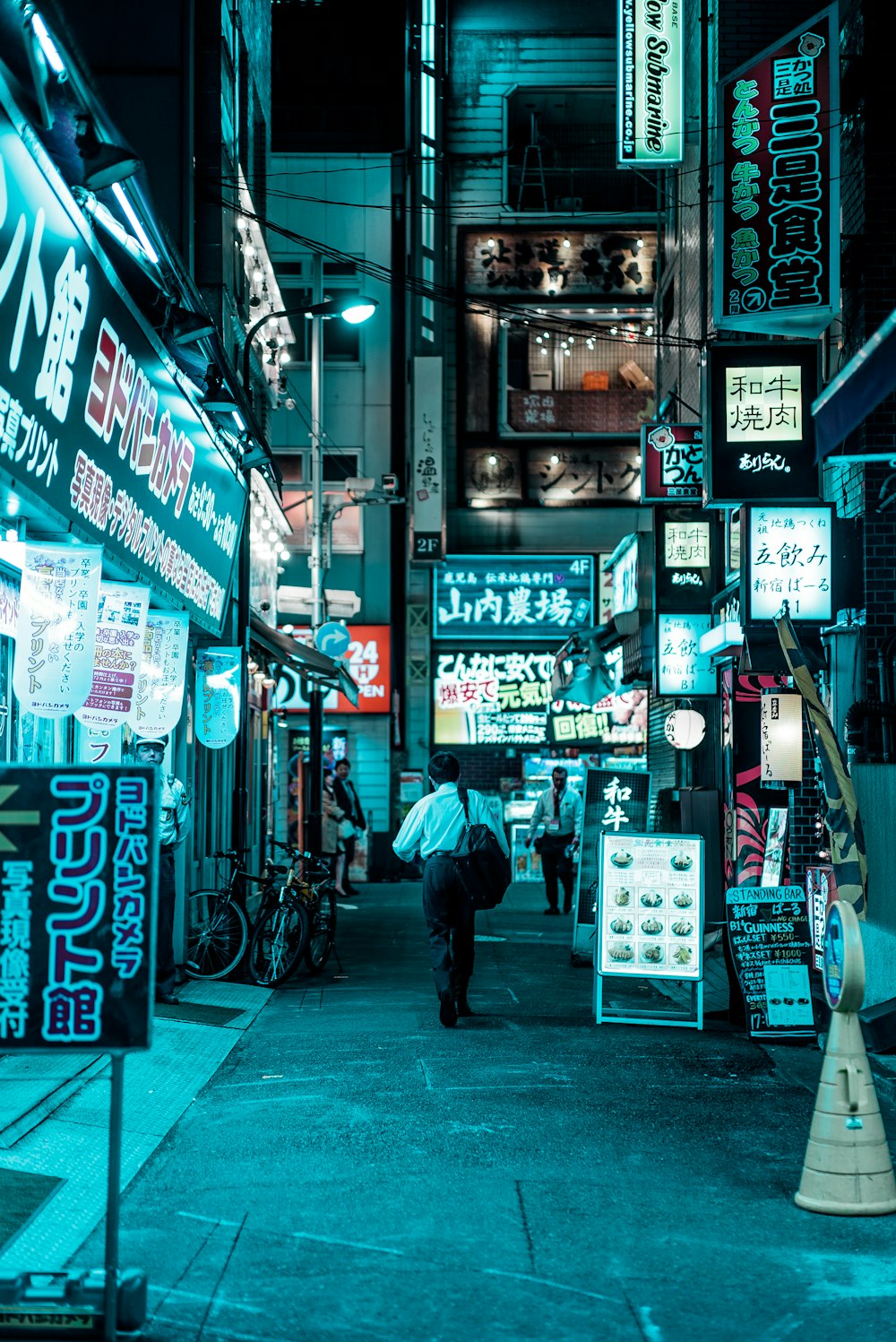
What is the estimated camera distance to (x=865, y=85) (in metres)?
13.1

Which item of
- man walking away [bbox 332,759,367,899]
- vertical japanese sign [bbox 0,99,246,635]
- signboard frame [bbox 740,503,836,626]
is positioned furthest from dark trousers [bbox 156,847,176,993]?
man walking away [bbox 332,759,367,899]

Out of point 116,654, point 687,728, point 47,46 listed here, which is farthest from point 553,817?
point 47,46

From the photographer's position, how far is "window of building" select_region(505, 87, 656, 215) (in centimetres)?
3459

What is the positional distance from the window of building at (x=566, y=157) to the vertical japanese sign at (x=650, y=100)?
1516 cm

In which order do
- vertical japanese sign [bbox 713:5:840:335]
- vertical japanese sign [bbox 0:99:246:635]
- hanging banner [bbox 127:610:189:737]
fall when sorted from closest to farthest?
vertical japanese sign [bbox 0:99:246:635], hanging banner [bbox 127:610:189:737], vertical japanese sign [bbox 713:5:840:335]

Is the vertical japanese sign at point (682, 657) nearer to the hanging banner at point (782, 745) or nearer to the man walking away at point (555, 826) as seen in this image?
the hanging banner at point (782, 745)

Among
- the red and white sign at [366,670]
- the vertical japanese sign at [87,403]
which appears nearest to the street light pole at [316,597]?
the red and white sign at [366,670]

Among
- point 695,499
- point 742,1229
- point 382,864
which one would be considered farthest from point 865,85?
point 382,864

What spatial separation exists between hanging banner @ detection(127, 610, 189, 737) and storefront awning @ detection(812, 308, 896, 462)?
6.11 meters

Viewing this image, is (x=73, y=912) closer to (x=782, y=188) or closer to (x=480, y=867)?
(x=480, y=867)

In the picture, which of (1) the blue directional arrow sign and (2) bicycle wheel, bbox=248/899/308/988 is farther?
(1) the blue directional arrow sign

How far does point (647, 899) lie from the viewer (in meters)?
11.7

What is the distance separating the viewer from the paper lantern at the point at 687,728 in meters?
20.1

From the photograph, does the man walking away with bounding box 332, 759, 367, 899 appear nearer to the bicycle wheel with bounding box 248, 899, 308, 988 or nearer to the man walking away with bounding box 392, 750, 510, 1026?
the bicycle wheel with bounding box 248, 899, 308, 988
